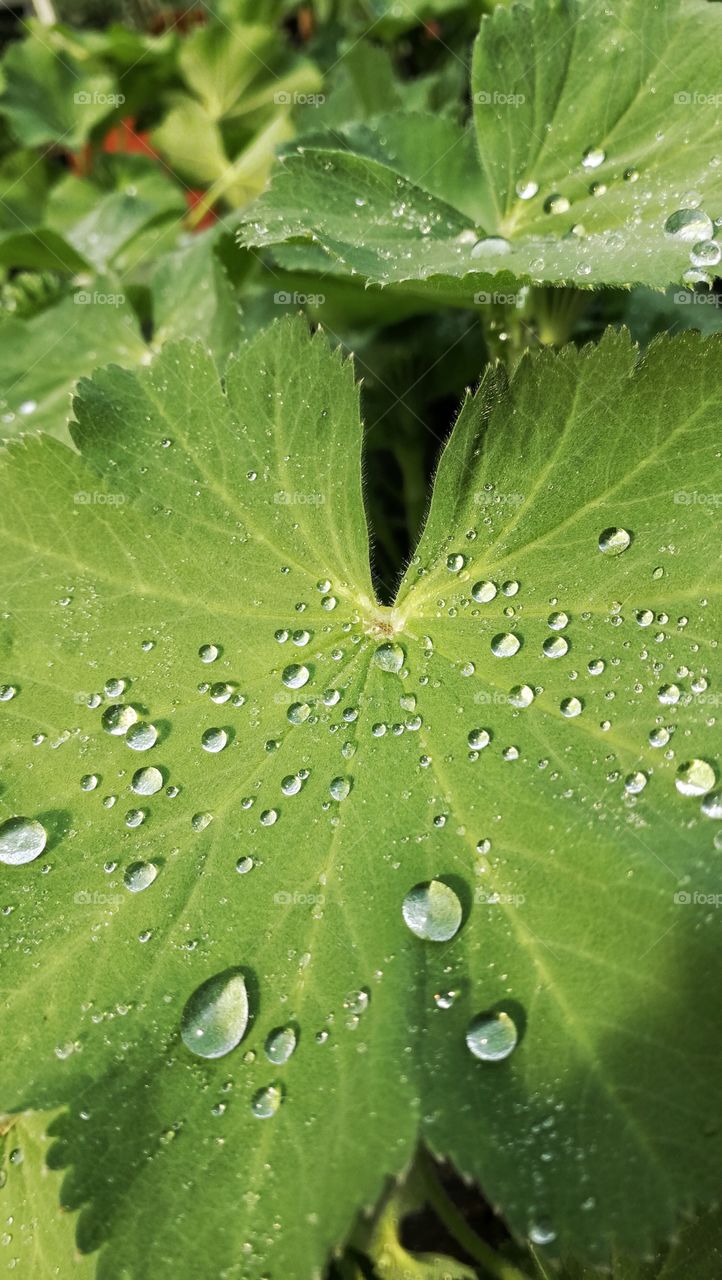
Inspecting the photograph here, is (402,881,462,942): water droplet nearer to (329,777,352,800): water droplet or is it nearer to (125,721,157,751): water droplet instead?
(329,777,352,800): water droplet

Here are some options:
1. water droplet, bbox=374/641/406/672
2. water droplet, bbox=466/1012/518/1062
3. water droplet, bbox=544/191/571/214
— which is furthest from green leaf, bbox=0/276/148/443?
water droplet, bbox=466/1012/518/1062

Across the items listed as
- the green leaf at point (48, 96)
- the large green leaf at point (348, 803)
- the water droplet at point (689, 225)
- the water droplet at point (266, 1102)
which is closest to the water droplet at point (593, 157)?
the water droplet at point (689, 225)

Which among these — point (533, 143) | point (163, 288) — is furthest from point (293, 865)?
point (163, 288)

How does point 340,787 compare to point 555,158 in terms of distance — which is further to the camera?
point 555,158

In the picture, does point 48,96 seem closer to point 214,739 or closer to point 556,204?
point 556,204

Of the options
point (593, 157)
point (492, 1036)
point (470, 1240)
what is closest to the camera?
point (492, 1036)

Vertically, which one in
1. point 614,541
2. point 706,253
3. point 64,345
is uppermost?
point 64,345

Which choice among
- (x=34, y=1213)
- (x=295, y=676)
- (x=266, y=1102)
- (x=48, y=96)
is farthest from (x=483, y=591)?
(x=48, y=96)

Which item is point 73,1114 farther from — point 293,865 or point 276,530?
point 276,530
